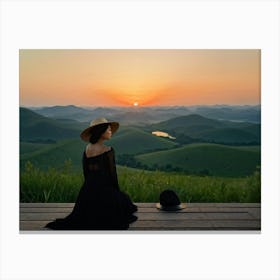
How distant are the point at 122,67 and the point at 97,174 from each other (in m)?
1.42

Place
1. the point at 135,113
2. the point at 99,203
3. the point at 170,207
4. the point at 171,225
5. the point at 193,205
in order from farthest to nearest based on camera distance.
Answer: the point at 135,113 → the point at 193,205 → the point at 170,207 → the point at 99,203 → the point at 171,225

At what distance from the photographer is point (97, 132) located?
416cm

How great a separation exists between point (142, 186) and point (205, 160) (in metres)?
0.86

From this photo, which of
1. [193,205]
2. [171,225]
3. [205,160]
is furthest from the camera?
[205,160]

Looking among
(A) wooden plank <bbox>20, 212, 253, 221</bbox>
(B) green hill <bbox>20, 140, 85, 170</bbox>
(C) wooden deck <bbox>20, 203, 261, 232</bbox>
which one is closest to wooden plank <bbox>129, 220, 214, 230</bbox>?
(C) wooden deck <bbox>20, 203, 261, 232</bbox>

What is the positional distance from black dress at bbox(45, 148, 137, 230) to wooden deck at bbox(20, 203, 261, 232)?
178mm

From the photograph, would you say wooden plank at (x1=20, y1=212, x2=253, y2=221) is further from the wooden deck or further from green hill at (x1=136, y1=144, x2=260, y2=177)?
green hill at (x1=136, y1=144, x2=260, y2=177)

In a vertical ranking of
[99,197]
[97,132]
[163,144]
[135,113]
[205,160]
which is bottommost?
[99,197]

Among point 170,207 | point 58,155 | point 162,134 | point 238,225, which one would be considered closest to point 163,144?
point 162,134

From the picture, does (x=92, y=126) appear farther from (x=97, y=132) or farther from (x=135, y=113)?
(x=135, y=113)

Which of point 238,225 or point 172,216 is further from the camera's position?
point 172,216

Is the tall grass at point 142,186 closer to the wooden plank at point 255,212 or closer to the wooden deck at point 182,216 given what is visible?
the wooden deck at point 182,216

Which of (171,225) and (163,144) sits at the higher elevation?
(163,144)
